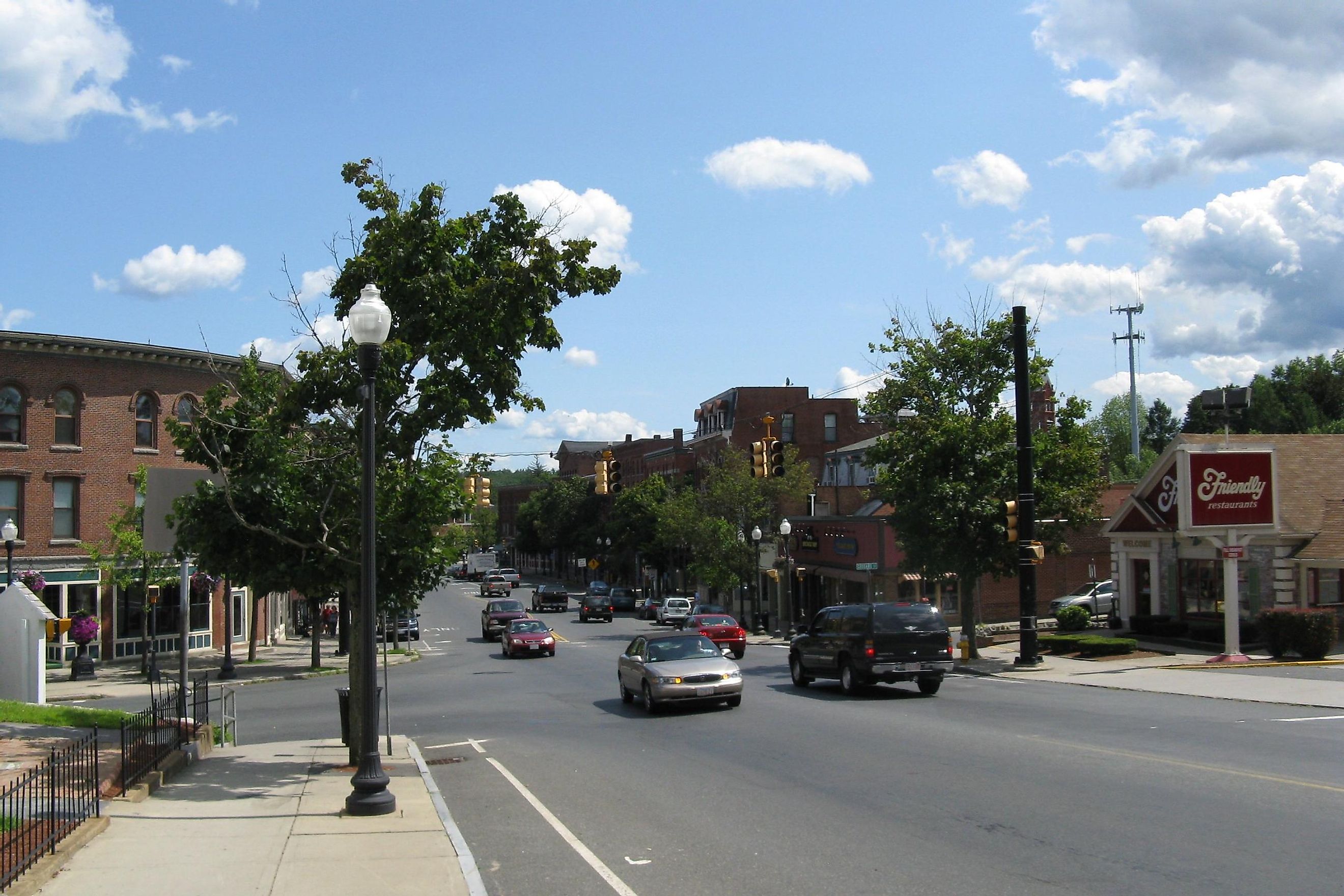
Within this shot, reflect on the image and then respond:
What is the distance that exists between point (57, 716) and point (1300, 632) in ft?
83.3

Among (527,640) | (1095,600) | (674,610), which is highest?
(1095,600)

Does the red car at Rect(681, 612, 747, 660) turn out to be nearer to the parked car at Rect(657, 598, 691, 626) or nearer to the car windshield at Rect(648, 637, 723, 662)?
the car windshield at Rect(648, 637, 723, 662)

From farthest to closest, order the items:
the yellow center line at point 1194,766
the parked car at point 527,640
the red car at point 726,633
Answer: the parked car at point 527,640
the red car at point 726,633
the yellow center line at point 1194,766

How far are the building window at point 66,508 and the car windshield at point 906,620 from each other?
3042 cm

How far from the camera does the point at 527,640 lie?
127 ft

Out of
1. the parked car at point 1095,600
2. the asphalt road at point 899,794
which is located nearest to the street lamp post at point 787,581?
the parked car at point 1095,600

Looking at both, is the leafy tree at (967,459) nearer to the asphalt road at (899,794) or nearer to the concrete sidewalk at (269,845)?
the asphalt road at (899,794)

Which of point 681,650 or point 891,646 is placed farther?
point 681,650

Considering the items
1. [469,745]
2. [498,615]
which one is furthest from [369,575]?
[498,615]

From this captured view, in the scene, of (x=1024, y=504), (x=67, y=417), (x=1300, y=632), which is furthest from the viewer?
(x=67, y=417)

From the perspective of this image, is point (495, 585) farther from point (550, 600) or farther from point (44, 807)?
point (44, 807)

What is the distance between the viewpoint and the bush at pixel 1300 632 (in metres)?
26.2

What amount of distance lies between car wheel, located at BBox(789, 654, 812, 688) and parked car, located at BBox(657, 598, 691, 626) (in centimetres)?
2906

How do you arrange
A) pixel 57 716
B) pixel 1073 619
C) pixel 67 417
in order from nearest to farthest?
pixel 57 716
pixel 1073 619
pixel 67 417
